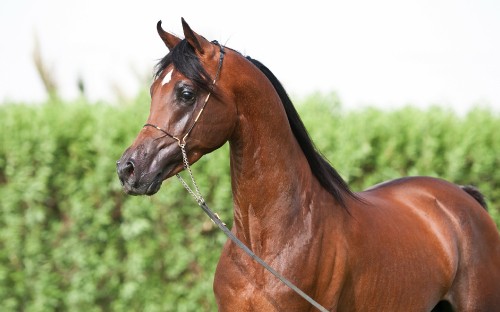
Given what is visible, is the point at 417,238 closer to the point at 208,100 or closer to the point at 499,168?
the point at 208,100

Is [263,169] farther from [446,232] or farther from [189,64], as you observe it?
[446,232]

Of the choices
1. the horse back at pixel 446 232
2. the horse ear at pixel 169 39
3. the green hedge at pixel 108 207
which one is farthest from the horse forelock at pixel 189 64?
Result: the green hedge at pixel 108 207

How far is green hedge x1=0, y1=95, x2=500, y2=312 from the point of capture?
6762mm

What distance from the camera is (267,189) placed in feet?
11.4

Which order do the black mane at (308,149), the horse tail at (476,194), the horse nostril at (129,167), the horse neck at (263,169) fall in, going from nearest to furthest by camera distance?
the horse nostril at (129,167), the horse neck at (263,169), the black mane at (308,149), the horse tail at (476,194)

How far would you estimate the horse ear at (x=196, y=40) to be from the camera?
10.6 ft

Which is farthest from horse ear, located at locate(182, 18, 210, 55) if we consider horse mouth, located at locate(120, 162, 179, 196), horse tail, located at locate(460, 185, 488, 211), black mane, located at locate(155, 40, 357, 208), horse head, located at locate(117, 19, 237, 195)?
horse tail, located at locate(460, 185, 488, 211)

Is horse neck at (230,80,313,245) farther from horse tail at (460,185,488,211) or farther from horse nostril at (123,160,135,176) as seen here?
horse tail at (460,185,488,211)

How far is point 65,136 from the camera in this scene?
6.84 metres

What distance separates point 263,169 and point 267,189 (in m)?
0.10

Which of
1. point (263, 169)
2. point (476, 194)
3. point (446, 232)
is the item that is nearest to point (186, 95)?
point (263, 169)

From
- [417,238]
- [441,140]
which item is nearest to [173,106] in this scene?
[417,238]

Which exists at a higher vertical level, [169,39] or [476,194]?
[169,39]

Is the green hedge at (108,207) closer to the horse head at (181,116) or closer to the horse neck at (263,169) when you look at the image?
the horse neck at (263,169)
